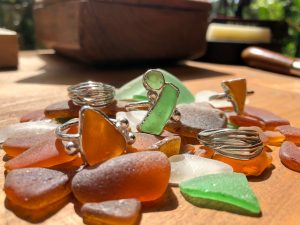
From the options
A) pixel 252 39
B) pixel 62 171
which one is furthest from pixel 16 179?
pixel 252 39

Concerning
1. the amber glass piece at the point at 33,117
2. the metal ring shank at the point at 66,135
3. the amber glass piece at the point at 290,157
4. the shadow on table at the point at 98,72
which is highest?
the metal ring shank at the point at 66,135

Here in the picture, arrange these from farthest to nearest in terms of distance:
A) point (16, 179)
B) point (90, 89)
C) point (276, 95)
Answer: point (276, 95) → point (90, 89) → point (16, 179)

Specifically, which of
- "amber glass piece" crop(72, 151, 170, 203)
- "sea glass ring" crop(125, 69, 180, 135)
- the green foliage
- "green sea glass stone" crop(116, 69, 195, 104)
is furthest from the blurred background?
"amber glass piece" crop(72, 151, 170, 203)

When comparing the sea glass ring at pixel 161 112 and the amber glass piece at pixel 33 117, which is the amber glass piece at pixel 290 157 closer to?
the sea glass ring at pixel 161 112

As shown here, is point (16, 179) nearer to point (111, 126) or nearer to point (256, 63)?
point (111, 126)

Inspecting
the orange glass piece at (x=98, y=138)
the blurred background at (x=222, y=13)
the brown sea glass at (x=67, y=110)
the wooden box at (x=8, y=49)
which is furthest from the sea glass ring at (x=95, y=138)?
the blurred background at (x=222, y=13)

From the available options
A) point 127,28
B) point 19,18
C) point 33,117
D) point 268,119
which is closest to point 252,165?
point 268,119

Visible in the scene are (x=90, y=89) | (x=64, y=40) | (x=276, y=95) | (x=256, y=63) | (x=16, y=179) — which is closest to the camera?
(x=16, y=179)
